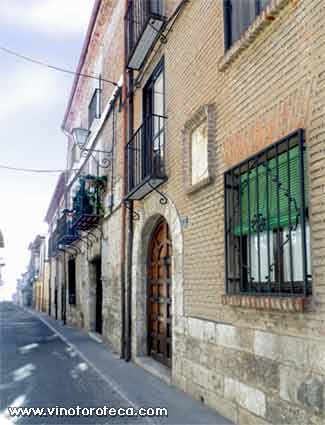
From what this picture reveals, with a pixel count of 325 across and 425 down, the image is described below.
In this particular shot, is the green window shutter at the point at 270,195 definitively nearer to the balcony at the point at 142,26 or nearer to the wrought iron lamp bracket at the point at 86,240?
the balcony at the point at 142,26

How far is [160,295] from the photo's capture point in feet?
26.6

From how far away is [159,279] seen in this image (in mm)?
8164

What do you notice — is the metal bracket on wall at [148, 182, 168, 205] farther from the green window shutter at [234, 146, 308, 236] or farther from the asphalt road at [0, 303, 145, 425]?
→ the asphalt road at [0, 303, 145, 425]

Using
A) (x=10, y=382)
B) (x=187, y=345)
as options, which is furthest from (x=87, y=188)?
(x=187, y=345)

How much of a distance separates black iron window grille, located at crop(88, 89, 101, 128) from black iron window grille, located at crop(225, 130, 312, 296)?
891 centimetres

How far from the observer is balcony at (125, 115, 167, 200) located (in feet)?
24.8

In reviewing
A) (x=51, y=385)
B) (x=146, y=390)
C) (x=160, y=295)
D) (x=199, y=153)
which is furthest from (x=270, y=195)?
(x=51, y=385)

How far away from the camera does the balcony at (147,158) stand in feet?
24.8

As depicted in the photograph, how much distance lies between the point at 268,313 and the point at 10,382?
4706 mm

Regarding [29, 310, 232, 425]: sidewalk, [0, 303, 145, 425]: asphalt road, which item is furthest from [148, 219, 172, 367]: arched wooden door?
[0, 303, 145, 425]: asphalt road

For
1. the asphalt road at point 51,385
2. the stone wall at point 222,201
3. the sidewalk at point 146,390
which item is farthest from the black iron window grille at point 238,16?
the asphalt road at point 51,385

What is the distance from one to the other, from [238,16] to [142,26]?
9.66 feet

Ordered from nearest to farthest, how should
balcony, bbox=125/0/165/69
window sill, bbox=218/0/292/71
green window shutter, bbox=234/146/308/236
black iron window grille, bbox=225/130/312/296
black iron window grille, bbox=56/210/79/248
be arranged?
black iron window grille, bbox=225/130/312/296 → green window shutter, bbox=234/146/308/236 → window sill, bbox=218/0/292/71 → balcony, bbox=125/0/165/69 → black iron window grille, bbox=56/210/79/248

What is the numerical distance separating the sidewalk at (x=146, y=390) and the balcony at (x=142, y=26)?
5.49 m
